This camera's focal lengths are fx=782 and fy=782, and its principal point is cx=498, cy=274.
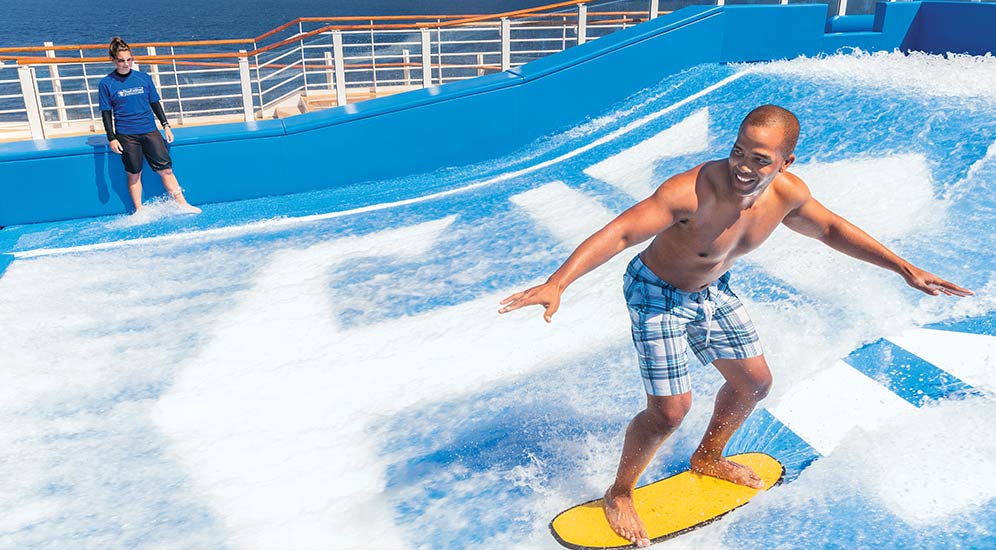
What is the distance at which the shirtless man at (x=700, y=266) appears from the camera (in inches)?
105

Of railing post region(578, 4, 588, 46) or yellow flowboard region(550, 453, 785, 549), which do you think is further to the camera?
railing post region(578, 4, 588, 46)

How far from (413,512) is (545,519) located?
0.62 meters

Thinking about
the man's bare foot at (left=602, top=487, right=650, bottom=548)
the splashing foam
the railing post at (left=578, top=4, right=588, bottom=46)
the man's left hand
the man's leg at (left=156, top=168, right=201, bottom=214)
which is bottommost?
the man's bare foot at (left=602, top=487, right=650, bottom=548)

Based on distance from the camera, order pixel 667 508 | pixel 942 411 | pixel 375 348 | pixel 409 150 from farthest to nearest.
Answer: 1. pixel 409 150
2. pixel 375 348
3. pixel 942 411
4. pixel 667 508

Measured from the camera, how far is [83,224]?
754 centimetres

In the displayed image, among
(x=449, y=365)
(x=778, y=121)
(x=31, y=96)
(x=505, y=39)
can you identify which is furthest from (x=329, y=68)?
(x=778, y=121)

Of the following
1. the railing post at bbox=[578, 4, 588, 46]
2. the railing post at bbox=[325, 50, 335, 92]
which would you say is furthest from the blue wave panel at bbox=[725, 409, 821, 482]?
the railing post at bbox=[325, 50, 335, 92]

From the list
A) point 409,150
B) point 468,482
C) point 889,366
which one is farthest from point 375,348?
point 409,150

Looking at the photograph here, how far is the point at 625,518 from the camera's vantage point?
3279 mm

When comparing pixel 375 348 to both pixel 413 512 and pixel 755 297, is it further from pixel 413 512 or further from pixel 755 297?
pixel 755 297

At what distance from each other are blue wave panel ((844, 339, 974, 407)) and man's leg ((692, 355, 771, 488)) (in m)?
1.28

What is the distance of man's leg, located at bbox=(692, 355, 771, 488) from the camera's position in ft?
10.4

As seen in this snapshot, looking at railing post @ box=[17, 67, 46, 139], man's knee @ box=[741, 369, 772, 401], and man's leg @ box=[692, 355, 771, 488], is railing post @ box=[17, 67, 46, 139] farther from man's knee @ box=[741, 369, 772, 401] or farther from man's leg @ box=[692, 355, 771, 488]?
man's knee @ box=[741, 369, 772, 401]

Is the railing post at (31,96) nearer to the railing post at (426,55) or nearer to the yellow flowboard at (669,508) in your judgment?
the railing post at (426,55)
